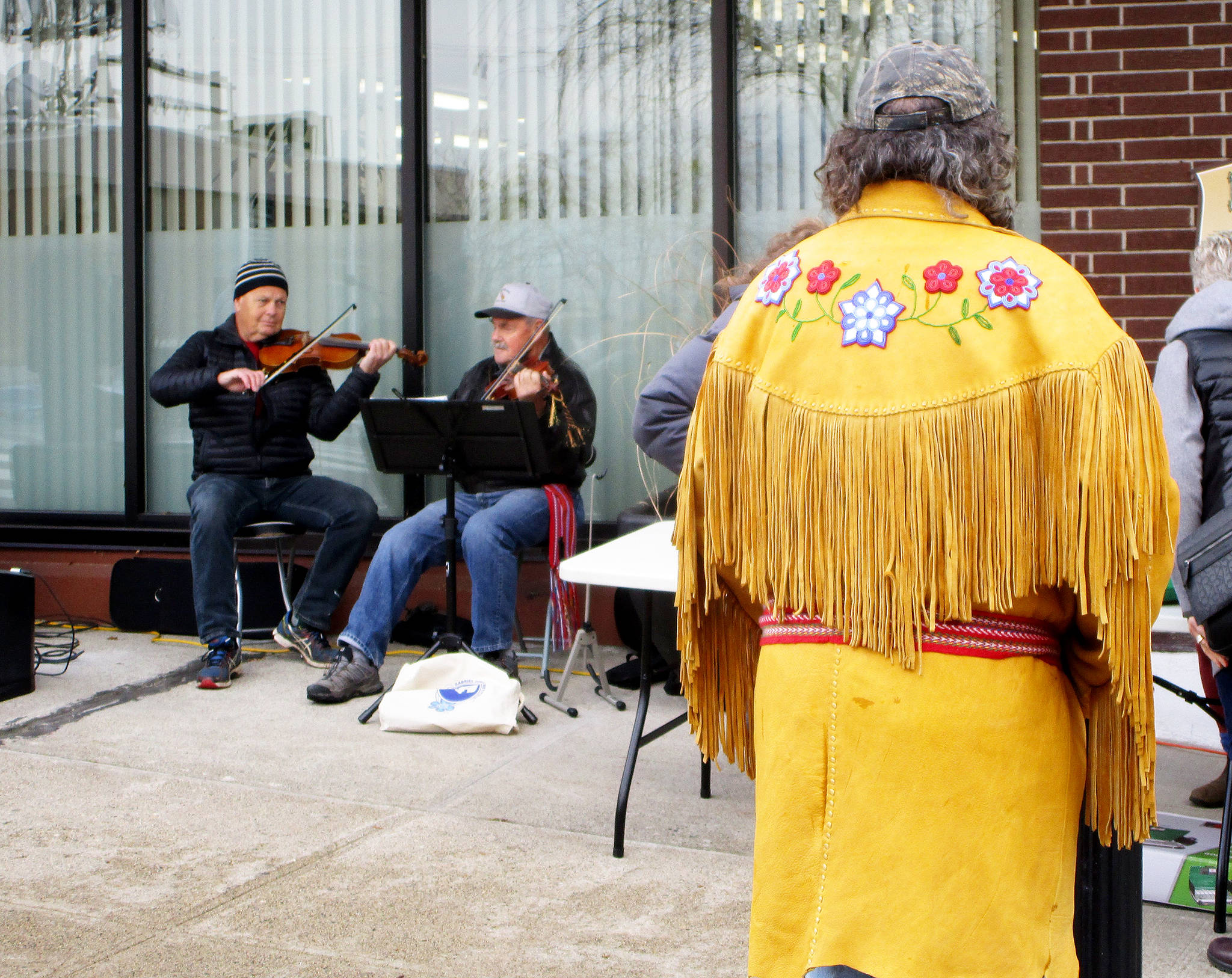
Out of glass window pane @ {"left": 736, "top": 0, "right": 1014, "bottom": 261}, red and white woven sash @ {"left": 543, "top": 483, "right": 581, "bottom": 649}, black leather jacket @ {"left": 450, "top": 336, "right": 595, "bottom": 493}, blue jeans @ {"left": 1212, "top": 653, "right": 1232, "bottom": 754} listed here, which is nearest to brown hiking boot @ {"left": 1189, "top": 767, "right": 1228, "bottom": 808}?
blue jeans @ {"left": 1212, "top": 653, "right": 1232, "bottom": 754}

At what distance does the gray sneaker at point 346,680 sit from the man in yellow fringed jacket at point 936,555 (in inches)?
135

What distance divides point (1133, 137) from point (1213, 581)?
3.41 metres

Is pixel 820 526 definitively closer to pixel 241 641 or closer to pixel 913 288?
pixel 913 288

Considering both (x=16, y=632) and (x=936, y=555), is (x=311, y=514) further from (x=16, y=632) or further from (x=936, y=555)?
(x=936, y=555)

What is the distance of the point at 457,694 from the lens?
4621mm

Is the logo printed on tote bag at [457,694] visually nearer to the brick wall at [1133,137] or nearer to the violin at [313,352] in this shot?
the violin at [313,352]

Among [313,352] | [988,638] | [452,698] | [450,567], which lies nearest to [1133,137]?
[450,567]

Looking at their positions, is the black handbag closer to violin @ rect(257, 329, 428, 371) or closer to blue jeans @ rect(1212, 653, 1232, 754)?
blue jeans @ rect(1212, 653, 1232, 754)

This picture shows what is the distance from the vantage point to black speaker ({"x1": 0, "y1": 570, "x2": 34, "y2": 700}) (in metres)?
4.77

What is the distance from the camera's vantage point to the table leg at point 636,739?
342 cm

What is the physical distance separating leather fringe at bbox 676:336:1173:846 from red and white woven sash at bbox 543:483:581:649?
349cm

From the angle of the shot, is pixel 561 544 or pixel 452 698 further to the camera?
pixel 561 544

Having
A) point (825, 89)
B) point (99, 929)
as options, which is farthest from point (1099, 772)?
point (825, 89)

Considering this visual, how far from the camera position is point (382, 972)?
2748 mm
